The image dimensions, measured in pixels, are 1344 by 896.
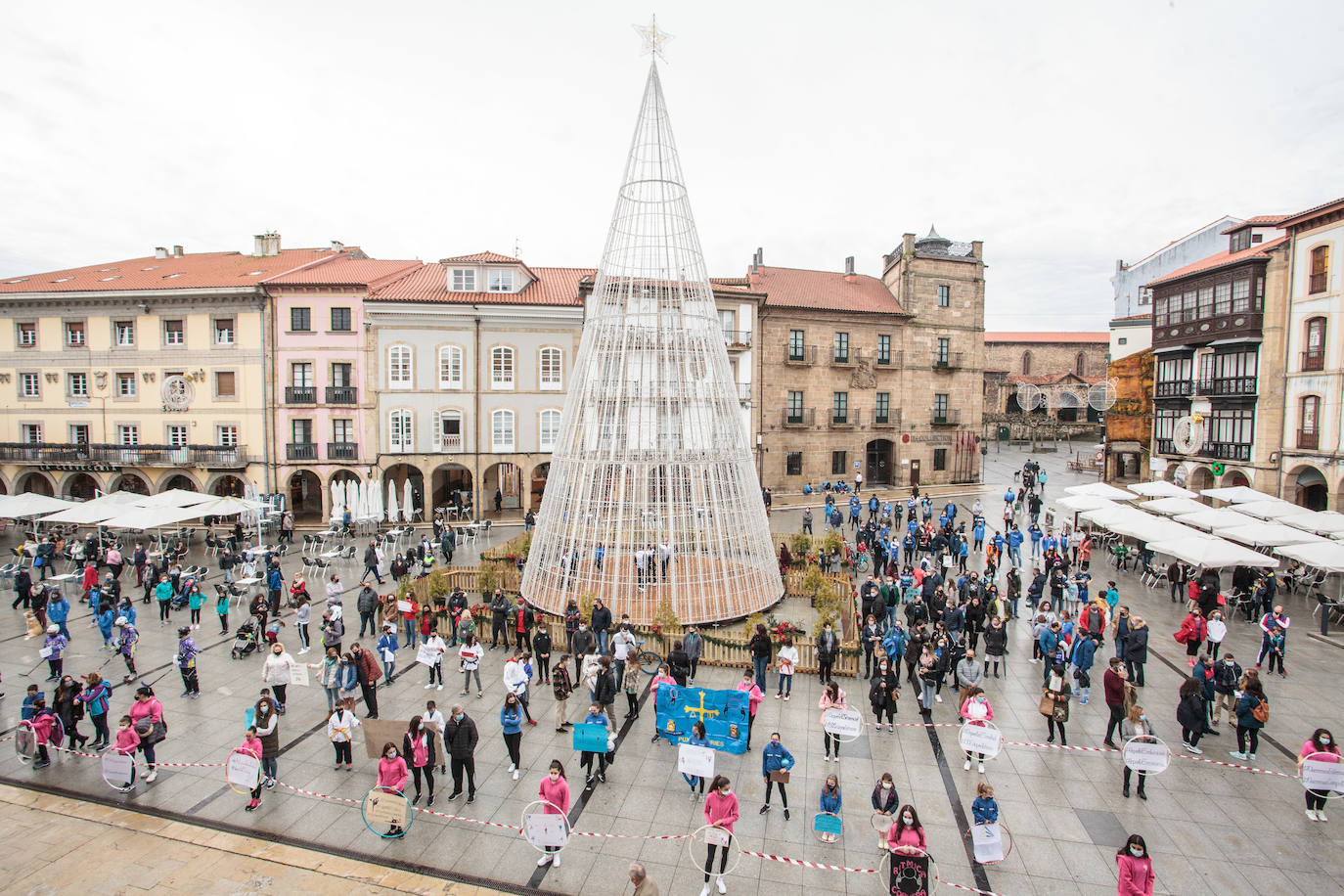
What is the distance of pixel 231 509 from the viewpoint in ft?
79.5

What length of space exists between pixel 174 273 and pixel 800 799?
42.7m

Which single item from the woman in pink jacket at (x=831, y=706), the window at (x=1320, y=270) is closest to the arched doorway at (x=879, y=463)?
the window at (x=1320, y=270)

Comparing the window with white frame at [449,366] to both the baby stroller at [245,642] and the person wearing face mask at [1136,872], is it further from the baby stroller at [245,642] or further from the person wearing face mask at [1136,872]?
the person wearing face mask at [1136,872]

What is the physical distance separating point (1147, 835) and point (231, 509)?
2731 centimetres

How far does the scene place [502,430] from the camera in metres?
34.6

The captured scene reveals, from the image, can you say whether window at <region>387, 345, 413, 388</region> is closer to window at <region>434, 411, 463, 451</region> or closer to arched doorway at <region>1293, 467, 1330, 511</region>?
window at <region>434, 411, 463, 451</region>

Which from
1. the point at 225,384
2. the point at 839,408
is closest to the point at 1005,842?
the point at 839,408

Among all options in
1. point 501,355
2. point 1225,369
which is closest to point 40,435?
point 501,355

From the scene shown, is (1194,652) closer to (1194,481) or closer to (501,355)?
(1194,481)

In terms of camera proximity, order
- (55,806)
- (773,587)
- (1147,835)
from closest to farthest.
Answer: (1147,835) < (55,806) < (773,587)

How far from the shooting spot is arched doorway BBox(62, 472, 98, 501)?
35.8 metres

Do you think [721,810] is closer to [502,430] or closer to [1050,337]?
[502,430]

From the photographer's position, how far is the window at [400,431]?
33.8 metres

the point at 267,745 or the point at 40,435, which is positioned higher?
the point at 40,435
